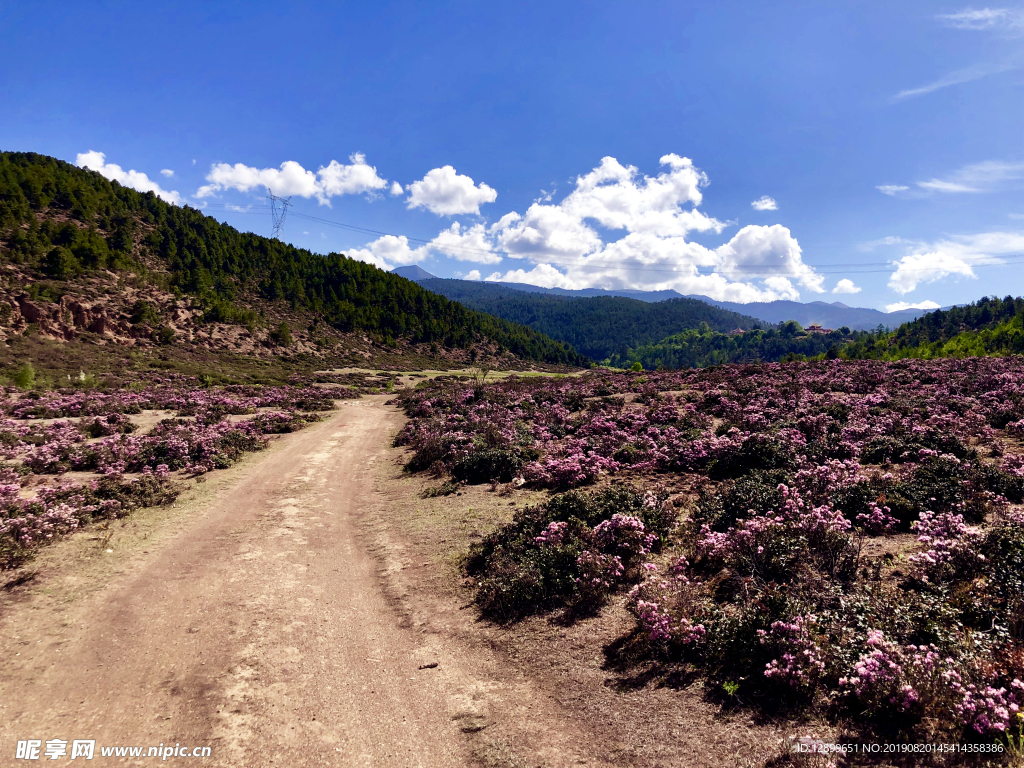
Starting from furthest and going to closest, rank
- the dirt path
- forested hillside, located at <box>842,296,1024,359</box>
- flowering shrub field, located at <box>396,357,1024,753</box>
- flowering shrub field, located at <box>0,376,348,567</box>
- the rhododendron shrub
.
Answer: forested hillside, located at <box>842,296,1024,359</box>, flowering shrub field, located at <box>0,376,348,567</box>, the rhododendron shrub, the dirt path, flowering shrub field, located at <box>396,357,1024,753</box>

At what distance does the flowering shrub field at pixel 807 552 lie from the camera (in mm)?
4777

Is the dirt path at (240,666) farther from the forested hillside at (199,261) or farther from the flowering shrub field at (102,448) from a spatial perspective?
the forested hillside at (199,261)

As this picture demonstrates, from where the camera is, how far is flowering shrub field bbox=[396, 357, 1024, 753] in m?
4.78

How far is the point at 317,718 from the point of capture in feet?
18.9

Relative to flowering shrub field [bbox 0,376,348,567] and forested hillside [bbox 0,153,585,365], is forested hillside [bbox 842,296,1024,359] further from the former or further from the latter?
flowering shrub field [bbox 0,376,348,567]

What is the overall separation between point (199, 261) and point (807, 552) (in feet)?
435

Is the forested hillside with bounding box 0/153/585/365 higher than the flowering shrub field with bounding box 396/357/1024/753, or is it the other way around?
the forested hillside with bounding box 0/153/585/365

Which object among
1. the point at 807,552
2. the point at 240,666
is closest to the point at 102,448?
the point at 240,666

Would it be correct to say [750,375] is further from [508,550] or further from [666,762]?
[666,762]

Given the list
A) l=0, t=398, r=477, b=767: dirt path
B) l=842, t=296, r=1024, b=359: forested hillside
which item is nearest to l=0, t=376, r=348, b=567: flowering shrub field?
l=0, t=398, r=477, b=767: dirt path

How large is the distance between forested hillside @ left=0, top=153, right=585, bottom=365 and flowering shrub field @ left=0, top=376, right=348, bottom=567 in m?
54.3

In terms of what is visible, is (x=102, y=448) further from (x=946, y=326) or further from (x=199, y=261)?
(x=946, y=326)

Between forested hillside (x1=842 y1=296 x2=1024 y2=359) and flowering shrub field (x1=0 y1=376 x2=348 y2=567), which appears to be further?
forested hillside (x1=842 y1=296 x2=1024 y2=359)

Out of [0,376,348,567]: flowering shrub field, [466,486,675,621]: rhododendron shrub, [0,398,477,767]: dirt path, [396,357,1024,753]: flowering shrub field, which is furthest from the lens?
[0,376,348,567]: flowering shrub field
